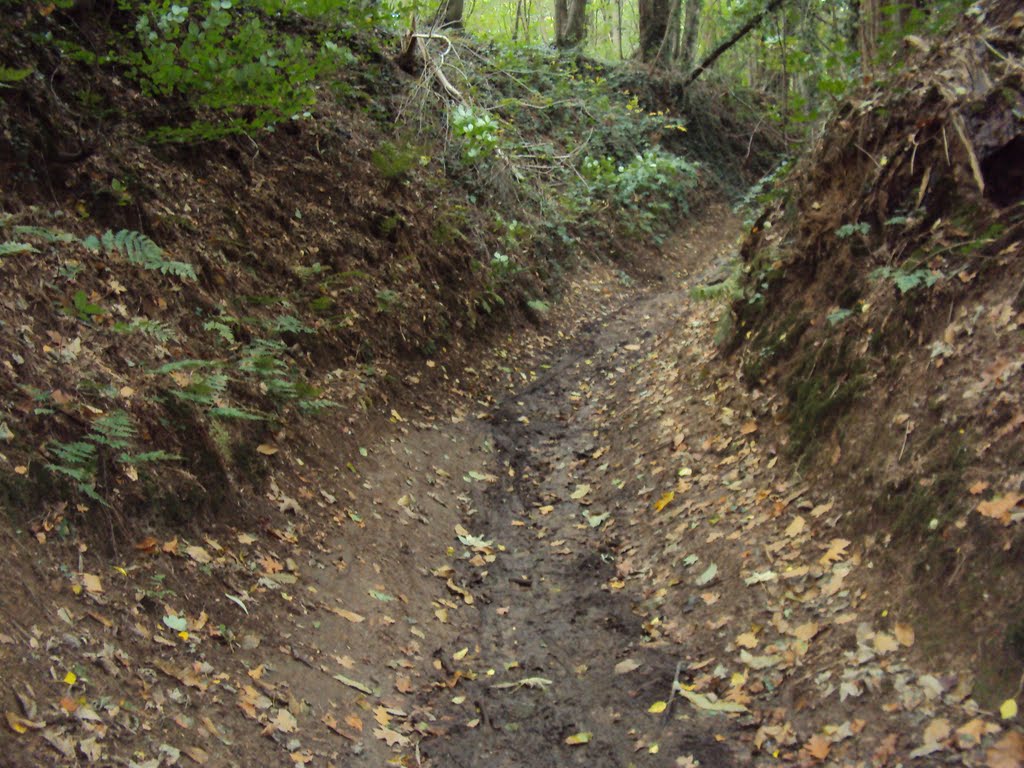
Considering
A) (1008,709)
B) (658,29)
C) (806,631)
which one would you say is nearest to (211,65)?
(806,631)

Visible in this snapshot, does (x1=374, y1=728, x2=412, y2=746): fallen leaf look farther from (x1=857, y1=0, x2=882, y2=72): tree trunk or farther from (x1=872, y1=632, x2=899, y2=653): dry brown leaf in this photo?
(x1=857, y1=0, x2=882, y2=72): tree trunk

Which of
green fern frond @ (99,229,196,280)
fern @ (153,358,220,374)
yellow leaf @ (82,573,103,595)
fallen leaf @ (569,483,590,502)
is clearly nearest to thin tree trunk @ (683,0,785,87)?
fallen leaf @ (569,483,590,502)

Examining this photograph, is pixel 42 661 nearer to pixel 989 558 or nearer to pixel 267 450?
pixel 267 450

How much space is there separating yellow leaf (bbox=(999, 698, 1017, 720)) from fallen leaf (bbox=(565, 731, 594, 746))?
6.81 feet

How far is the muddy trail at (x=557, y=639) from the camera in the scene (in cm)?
446

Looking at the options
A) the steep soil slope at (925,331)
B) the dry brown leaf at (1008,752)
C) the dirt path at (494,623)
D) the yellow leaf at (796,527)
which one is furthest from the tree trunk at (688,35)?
the dry brown leaf at (1008,752)

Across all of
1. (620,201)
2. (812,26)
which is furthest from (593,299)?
(812,26)

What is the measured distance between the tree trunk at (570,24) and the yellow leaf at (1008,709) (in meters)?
19.6

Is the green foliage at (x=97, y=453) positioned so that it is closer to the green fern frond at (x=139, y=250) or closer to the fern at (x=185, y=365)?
the fern at (x=185, y=365)

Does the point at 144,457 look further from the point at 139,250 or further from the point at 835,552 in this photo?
the point at 835,552

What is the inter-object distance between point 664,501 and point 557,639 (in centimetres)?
176

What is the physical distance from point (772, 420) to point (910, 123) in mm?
2653

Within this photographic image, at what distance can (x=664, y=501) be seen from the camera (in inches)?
265

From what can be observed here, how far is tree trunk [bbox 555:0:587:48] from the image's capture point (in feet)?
67.2
